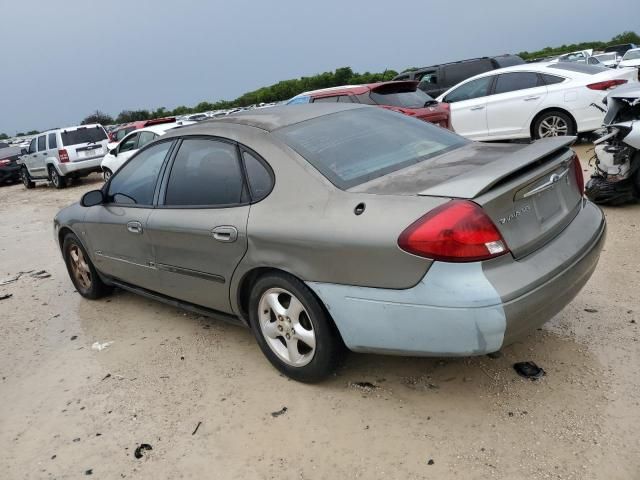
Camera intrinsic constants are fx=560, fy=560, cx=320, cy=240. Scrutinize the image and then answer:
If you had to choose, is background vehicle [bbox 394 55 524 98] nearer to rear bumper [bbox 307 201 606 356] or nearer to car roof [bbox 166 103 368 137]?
car roof [bbox 166 103 368 137]

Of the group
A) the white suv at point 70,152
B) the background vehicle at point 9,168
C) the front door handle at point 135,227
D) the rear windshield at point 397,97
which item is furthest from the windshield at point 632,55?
the background vehicle at point 9,168

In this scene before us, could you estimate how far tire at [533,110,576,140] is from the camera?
367 inches

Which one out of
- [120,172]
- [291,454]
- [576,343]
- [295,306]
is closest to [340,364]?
[295,306]

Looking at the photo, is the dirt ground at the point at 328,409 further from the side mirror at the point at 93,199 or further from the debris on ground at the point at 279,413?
the side mirror at the point at 93,199

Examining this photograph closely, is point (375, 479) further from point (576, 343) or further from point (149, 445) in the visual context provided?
point (576, 343)

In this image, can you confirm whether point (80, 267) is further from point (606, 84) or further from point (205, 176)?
point (606, 84)

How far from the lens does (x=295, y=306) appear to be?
10.2 ft

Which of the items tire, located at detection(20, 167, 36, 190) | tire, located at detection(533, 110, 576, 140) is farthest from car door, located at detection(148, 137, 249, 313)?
tire, located at detection(20, 167, 36, 190)

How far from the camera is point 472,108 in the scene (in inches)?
407

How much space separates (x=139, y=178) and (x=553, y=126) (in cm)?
755

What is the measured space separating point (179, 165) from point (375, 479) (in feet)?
8.11

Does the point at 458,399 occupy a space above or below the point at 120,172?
below

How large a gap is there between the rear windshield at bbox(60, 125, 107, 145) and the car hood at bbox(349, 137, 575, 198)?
15.6 m

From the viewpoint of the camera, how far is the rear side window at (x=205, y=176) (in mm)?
3465
